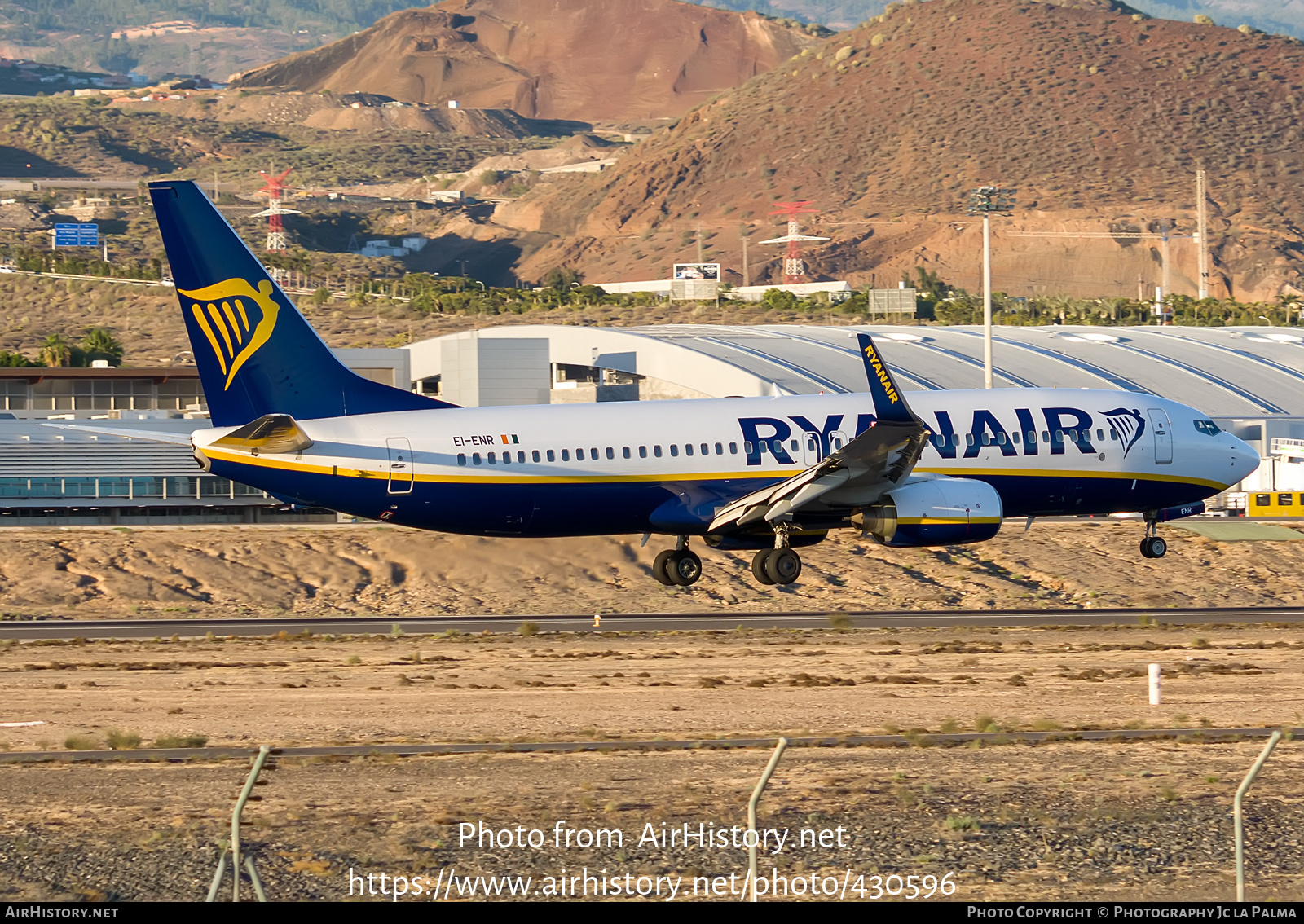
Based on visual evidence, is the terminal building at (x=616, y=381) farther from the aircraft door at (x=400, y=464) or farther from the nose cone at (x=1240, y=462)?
the aircraft door at (x=400, y=464)

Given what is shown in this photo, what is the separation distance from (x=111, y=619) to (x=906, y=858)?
122 ft

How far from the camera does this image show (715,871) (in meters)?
17.4

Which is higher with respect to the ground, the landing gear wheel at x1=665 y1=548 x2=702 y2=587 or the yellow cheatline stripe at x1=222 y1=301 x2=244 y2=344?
the yellow cheatline stripe at x1=222 y1=301 x2=244 y2=344

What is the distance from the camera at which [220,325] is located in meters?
38.2

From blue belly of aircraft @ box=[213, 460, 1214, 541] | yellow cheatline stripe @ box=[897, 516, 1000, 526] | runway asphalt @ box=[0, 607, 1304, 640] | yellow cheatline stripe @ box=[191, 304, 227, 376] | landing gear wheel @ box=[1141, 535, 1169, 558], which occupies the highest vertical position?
yellow cheatline stripe @ box=[191, 304, 227, 376]

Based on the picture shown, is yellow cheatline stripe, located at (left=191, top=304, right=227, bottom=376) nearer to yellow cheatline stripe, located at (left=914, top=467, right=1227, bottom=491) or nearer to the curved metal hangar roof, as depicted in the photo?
yellow cheatline stripe, located at (left=914, top=467, right=1227, bottom=491)

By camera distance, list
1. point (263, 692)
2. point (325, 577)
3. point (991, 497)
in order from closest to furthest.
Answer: point (263, 692) < point (991, 497) < point (325, 577)

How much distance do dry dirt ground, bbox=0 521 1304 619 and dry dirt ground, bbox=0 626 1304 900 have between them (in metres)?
11.6

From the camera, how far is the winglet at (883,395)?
3894cm

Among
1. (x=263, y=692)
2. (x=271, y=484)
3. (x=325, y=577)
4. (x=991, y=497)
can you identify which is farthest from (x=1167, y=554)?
(x=263, y=692)

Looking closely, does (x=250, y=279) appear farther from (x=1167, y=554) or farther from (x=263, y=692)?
(x=1167, y=554)

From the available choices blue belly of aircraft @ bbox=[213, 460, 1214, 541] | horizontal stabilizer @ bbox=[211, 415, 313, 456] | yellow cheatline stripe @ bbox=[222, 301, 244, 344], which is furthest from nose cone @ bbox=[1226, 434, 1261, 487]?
yellow cheatline stripe @ bbox=[222, 301, 244, 344]

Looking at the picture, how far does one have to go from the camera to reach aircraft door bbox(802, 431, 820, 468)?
1693 inches

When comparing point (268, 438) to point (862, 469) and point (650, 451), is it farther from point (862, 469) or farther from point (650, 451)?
point (862, 469)
